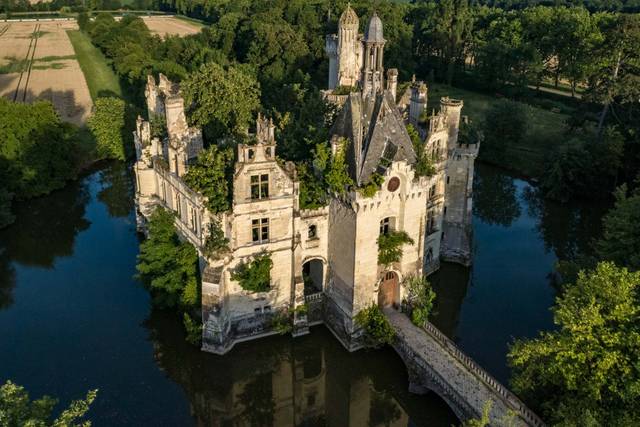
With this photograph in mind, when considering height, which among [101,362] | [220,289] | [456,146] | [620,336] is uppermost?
[456,146]

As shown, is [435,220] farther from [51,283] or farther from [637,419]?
[51,283]

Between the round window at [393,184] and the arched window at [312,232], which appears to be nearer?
the round window at [393,184]

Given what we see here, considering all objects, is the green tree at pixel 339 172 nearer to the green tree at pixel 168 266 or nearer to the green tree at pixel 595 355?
the green tree at pixel 168 266

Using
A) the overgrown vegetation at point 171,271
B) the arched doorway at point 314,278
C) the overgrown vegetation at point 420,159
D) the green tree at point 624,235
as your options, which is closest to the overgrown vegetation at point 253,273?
the overgrown vegetation at point 171,271

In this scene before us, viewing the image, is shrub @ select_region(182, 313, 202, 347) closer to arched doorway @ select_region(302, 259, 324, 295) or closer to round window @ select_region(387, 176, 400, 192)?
arched doorway @ select_region(302, 259, 324, 295)

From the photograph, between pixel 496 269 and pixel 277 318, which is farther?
pixel 496 269

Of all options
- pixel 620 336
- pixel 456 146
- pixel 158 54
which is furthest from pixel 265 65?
pixel 620 336
